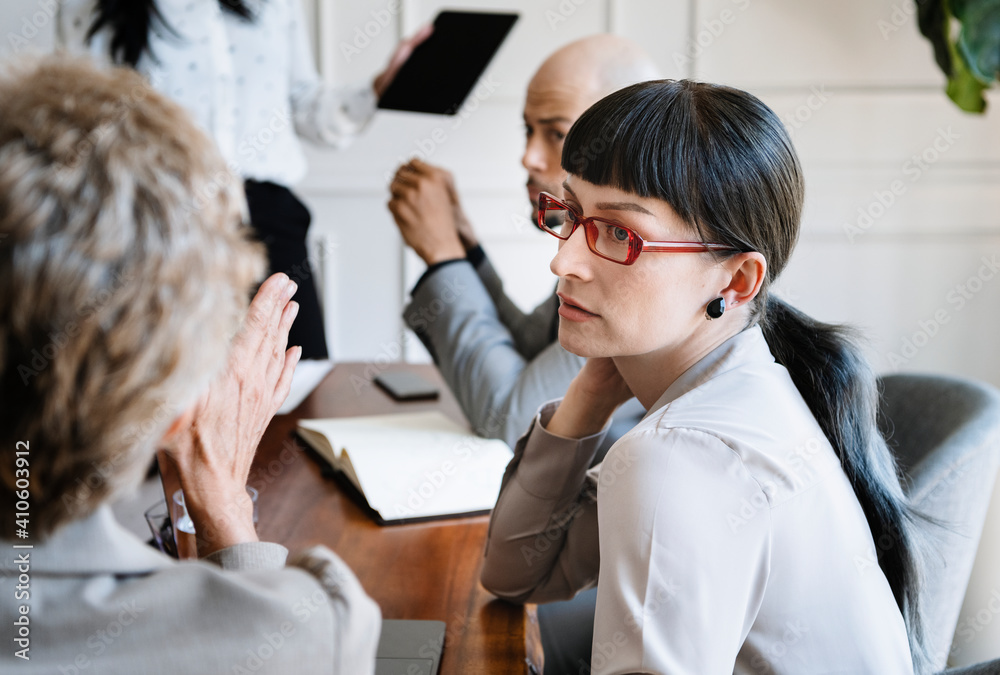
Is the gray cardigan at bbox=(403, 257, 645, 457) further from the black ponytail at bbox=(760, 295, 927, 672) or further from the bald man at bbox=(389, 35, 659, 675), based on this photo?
the black ponytail at bbox=(760, 295, 927, 672)

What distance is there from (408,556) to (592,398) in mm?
306

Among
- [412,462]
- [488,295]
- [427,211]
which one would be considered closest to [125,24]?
[427,211]

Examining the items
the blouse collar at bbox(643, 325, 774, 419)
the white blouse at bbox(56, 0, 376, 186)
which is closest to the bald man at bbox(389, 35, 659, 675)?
the blouse collar at bbox(643, 325, 774, 419)

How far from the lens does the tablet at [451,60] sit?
172 cm

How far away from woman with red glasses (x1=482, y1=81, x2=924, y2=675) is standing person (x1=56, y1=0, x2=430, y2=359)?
1134mm

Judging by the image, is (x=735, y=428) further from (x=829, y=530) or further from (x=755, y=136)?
(x=755, y=136)

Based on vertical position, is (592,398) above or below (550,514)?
above

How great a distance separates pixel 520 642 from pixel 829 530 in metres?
0.34

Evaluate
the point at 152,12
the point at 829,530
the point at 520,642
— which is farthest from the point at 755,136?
the point at 152,12

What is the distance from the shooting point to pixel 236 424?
0.84m

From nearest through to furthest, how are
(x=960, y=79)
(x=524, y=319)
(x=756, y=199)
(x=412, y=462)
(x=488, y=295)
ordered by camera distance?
(x=756, y=199)
(x=412, y=462)
(x=488, y=295)
(x=524, y=319)
(x=960, y=79)

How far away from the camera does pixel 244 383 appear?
0.86 meters

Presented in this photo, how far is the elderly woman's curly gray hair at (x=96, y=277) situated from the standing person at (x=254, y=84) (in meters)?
1.32

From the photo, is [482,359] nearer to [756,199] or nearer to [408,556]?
[408,556]
